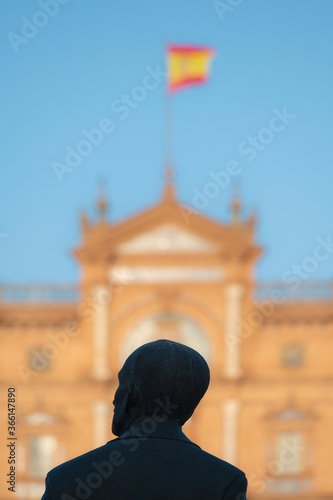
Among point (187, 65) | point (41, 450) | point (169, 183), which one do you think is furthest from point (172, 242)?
point (41, 450)

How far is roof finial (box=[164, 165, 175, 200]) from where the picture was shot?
22.3m

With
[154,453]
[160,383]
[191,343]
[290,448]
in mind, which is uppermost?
[160,383]

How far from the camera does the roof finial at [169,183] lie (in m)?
22.3

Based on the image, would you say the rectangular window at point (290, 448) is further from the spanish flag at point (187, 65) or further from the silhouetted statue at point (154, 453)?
the silhouetted statue at point (154, 453)

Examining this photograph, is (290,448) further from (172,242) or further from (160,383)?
(160,383)

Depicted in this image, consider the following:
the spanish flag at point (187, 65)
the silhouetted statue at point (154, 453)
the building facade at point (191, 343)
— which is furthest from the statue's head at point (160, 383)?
the spanish flag at point (187, 65)

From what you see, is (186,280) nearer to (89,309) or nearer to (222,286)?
(222,286)

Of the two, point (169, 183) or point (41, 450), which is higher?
point (169, 183)

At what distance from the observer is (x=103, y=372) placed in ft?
73.6

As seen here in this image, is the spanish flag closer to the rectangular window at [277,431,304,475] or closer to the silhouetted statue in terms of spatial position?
the rectangular window at [277,431,304,475]

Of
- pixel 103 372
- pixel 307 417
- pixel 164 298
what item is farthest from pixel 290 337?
pixel 103 372

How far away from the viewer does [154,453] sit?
1.95m

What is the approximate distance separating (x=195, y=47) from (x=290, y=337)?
923 centimetres

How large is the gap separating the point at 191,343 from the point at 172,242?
2.85 meters
